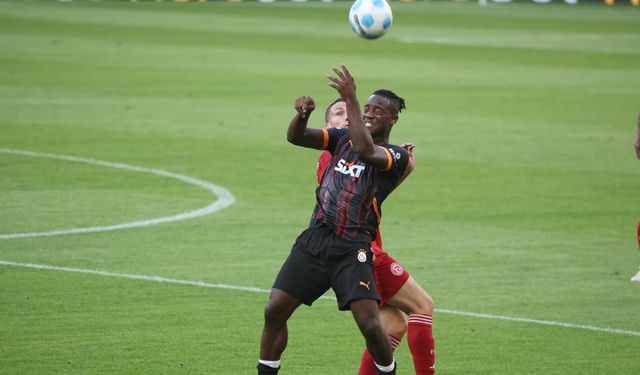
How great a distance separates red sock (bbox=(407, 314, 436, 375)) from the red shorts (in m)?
0.24

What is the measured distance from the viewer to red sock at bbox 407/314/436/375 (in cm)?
866

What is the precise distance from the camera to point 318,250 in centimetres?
820

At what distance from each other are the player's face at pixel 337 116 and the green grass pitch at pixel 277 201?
5.73ft

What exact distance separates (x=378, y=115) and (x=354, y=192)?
1.73ft

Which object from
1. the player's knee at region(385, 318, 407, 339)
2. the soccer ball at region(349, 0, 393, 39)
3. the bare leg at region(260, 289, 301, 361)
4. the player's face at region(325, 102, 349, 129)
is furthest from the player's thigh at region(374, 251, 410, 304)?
the soccer ball at region(349, 0, 393, 39)

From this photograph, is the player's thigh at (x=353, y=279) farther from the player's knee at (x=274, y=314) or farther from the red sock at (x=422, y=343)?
the red sock at (x=422, y=343)

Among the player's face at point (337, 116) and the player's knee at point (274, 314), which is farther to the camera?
the player's face at point (337, 116)

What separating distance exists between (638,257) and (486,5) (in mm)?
41288

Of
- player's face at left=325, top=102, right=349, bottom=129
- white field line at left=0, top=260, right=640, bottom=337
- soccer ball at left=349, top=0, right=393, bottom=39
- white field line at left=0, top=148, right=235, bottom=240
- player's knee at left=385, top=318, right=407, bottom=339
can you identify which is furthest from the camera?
white field line at left=0, top=148, right=235, bottom=240

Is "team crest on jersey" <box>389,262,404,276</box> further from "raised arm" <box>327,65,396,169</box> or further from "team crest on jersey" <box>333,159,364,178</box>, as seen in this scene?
"raised arm" <box>327,65,396,169</box>

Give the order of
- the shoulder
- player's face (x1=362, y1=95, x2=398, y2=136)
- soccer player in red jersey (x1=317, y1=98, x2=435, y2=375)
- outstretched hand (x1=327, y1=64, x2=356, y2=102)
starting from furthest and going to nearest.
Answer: soccer player in red jersey (x1=317, y1=98, x2=435, y2=375), player's face (x1=362, y1=95, x2=398, y2=136), the shoulder, outstretched hand (x1=327, y1=64, x2=356, y2=102)

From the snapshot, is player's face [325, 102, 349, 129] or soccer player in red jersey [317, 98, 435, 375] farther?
player's face [325, 102, 349, 129]

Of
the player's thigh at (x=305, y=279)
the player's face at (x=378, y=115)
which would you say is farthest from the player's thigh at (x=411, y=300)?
the player's face at (x=378, y=115)

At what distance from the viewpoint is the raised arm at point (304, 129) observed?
818cm
